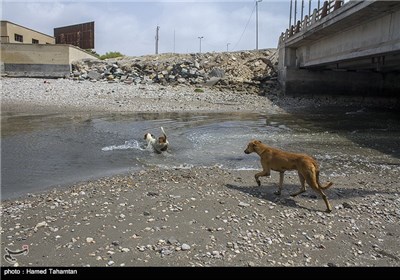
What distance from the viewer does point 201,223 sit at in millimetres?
5688

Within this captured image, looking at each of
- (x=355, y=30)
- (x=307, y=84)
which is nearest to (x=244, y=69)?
(x=307, y=84)

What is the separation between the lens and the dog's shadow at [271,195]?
698 cm

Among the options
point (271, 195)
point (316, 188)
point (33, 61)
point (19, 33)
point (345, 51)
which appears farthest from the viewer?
point (19, 33)

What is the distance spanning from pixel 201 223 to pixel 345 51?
21.1 meters

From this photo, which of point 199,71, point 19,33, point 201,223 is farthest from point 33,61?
point 201,223

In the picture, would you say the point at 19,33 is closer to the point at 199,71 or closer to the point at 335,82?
the point at 199,71

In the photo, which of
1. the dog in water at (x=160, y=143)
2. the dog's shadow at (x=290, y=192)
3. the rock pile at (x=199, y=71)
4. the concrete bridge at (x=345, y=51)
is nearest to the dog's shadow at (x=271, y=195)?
the dog's shadow at (x=290, y=192)

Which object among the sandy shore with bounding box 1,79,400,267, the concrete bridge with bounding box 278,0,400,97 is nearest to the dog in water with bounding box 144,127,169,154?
the sandy shore with bounding box 1,79,400,267

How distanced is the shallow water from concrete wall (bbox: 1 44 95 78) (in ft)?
69.1

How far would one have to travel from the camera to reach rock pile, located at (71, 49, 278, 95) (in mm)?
35250

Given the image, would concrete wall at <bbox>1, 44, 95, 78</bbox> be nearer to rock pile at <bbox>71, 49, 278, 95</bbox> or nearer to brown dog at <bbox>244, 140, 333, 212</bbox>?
rock pile at <bbox>71, 49, 278, 95</bbox>
